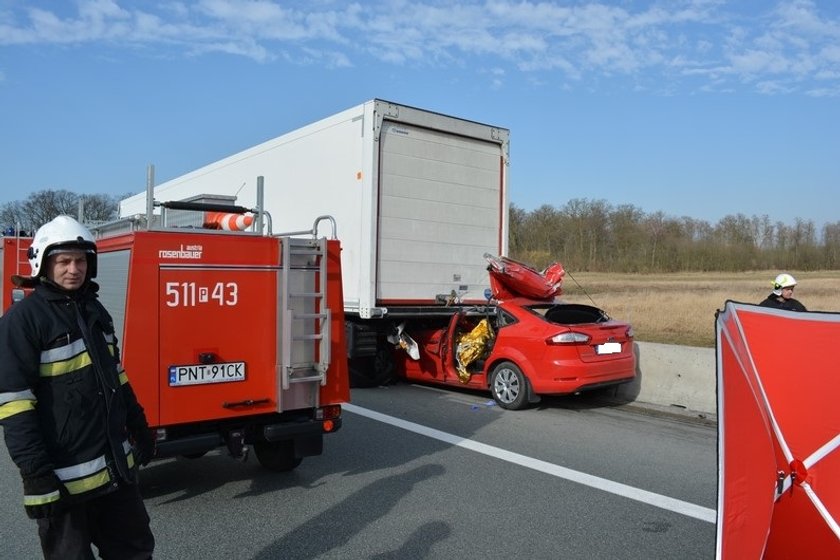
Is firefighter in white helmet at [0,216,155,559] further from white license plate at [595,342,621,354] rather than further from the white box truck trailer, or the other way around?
the white box truck trailer

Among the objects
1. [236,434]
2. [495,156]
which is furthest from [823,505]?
[495,156]

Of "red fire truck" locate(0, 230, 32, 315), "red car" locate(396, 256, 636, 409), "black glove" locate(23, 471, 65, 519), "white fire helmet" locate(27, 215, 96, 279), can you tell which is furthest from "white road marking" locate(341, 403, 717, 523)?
"red fire truck" locate(0, 230, 32, 315)

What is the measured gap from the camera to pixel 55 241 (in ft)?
9.56

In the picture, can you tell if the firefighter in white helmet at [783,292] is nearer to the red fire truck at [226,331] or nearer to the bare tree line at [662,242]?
the red fire truck at [226,331]

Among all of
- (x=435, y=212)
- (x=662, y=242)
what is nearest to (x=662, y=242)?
(x=662, y=242)

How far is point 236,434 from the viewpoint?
5.18 metres

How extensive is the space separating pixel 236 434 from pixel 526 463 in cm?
272

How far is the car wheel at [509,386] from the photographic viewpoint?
8.73 metres

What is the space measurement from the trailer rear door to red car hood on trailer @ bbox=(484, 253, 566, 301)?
0.72 m

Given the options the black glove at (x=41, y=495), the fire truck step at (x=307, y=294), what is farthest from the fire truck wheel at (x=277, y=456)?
the black glove at (x=41, y=495)

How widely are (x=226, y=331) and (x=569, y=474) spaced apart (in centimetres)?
322

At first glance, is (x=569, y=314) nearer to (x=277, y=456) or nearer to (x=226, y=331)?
(x=277, y=456)

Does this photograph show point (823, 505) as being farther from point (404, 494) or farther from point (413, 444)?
point (413, 444)

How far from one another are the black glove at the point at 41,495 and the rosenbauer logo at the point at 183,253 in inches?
92.4
